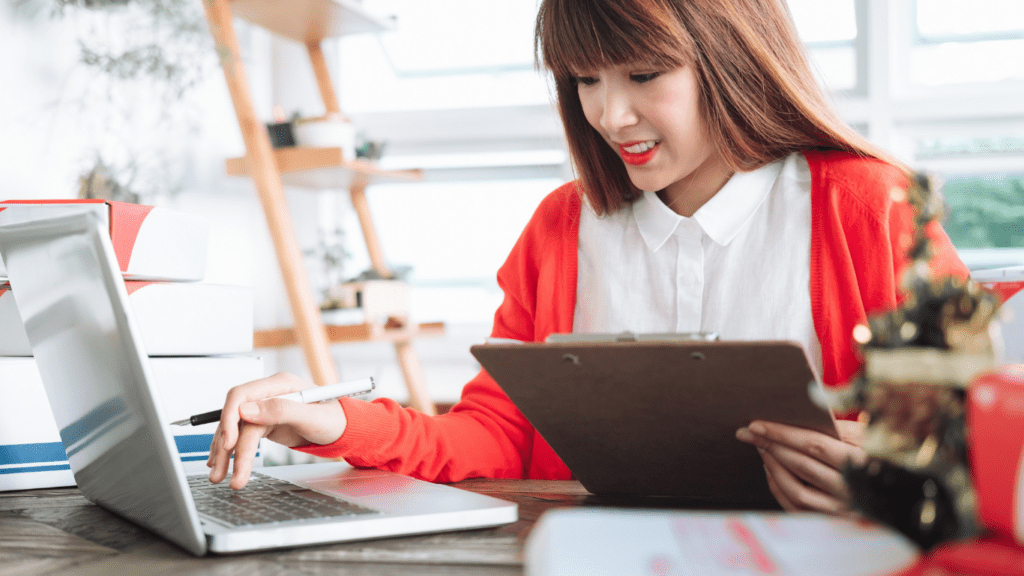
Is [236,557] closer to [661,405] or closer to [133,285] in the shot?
[661,405]

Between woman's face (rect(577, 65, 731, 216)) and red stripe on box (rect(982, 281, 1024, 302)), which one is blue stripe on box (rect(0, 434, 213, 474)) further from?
red stripe on box (rect(982, 281, 1024, 302))

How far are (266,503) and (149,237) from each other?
44cm

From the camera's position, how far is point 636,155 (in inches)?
41.1

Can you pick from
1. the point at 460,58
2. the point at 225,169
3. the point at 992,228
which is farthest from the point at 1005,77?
the point at 225,169

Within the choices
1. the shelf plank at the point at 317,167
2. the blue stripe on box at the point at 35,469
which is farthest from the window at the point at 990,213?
the blue stripe on box at the point at 35,469

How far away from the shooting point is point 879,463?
317mm

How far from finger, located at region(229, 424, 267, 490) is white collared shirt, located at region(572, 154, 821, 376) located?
0.50 metres

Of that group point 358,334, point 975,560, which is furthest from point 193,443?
point 358,334

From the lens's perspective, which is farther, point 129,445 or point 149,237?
point 149,237

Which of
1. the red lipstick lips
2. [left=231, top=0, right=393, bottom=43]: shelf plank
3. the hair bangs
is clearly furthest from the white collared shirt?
[left=231, top=0, right=393, bottom=43]: shelf plank

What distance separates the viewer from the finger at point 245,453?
0.74 meters

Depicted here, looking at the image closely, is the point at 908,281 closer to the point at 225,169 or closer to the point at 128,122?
the point at 128,122

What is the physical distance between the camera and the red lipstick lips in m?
1.04

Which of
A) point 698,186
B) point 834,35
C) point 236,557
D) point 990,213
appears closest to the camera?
point 236,557
